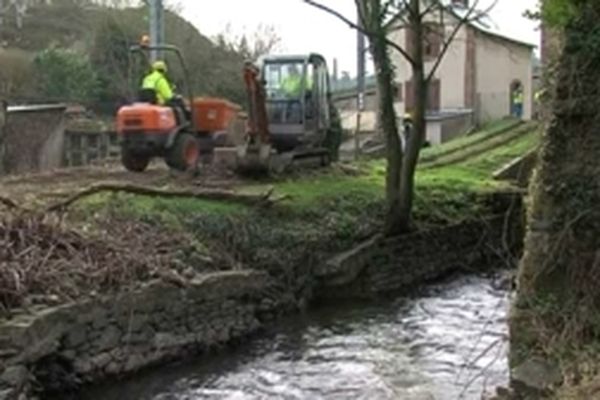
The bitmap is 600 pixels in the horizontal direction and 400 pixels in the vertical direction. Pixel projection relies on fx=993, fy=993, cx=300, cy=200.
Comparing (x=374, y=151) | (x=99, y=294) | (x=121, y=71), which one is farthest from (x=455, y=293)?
(x=121, y=71)

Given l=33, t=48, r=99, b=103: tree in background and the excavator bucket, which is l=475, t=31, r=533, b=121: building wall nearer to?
l=33, t=48, r=99, b=103: tree in background

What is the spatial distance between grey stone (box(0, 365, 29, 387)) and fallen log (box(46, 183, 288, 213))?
4.00 metres

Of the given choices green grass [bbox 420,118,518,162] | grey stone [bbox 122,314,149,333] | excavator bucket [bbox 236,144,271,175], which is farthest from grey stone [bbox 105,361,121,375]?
green grass [bbox 420,118,518,162]

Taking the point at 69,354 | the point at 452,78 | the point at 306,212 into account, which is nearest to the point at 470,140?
the point at 452,78

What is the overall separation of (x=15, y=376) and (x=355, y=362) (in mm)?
4164

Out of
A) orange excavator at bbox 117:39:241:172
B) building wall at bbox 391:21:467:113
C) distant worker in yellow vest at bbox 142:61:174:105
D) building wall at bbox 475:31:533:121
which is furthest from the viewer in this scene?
building wall at bbox 391:21:467:113

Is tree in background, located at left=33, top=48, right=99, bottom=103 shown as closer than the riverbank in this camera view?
No

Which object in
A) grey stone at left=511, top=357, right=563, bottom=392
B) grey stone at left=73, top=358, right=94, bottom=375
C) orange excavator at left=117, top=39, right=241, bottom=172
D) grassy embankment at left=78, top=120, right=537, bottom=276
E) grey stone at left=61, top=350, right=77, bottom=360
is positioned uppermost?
orange excavator at left=117, top=39, right=241, bottom=172

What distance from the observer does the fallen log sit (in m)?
14.4

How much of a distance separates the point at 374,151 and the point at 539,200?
2381cm

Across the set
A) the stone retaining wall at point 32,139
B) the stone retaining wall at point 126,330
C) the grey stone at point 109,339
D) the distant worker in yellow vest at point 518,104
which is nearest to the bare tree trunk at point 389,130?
the stone retaining wall at point 126,330

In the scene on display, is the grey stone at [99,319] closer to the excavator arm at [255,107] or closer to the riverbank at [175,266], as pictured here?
the riverbank at [175,266]

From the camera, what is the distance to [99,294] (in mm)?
11336

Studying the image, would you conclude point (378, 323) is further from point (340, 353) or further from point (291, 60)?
point (291, 60)
